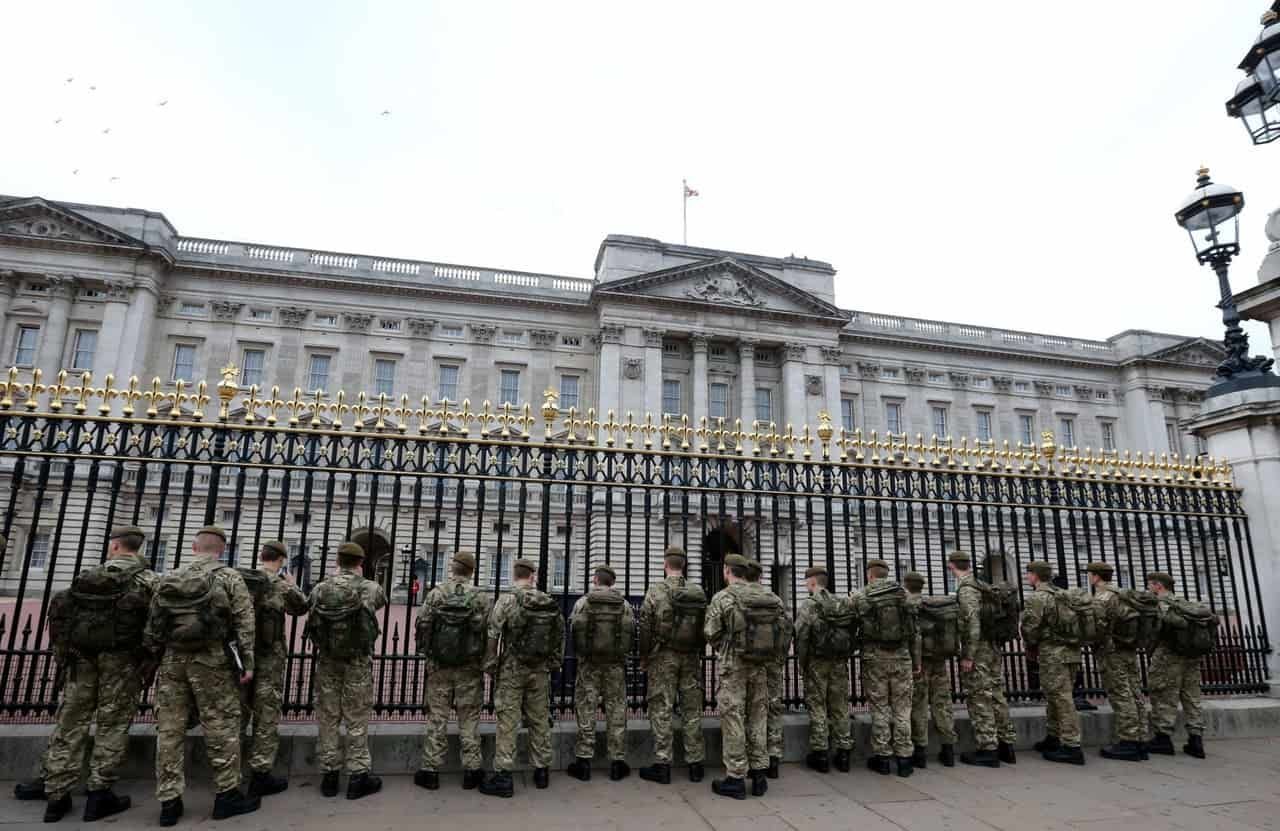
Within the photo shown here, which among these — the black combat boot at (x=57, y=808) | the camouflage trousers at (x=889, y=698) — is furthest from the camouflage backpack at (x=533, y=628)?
the black combat boot at (x=57, y=808)

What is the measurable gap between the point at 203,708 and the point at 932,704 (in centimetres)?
604

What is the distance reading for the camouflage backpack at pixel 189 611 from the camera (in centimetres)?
508

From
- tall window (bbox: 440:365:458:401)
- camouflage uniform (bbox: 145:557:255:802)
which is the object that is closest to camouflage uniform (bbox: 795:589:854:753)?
camouflage uniform (bbox: 145:557:255:802)

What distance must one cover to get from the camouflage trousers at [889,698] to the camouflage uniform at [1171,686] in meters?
2.85

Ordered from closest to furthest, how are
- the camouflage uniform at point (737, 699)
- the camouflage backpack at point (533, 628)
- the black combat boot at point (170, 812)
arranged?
the black combat boot at point (170, 812) → the camouflage uniform at point (737, 699) → the camouflage backpack at point (533, 628)

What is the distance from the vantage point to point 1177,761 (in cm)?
717

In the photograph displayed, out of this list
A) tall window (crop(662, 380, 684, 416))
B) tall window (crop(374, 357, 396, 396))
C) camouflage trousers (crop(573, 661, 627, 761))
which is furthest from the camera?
tall window (crop(662, 380, 684, 416))

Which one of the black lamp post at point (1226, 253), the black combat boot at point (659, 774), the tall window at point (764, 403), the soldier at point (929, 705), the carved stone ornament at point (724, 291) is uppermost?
the carved stone ornament at point (724, 291)

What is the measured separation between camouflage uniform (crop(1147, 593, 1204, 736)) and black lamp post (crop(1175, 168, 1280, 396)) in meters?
3.34

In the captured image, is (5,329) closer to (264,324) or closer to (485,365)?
(264,324)

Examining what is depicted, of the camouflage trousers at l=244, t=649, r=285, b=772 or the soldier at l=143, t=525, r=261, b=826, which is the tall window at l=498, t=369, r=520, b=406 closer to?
the camouflage trousers at l=244, t=649, r=285, b=772

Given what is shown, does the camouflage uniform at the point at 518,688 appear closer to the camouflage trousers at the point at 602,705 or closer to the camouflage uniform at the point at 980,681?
the camouflage trousers at the point at 602,705

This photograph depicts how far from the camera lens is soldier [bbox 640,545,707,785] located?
20.5 ft

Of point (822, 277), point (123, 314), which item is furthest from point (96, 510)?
point (822, 277)
